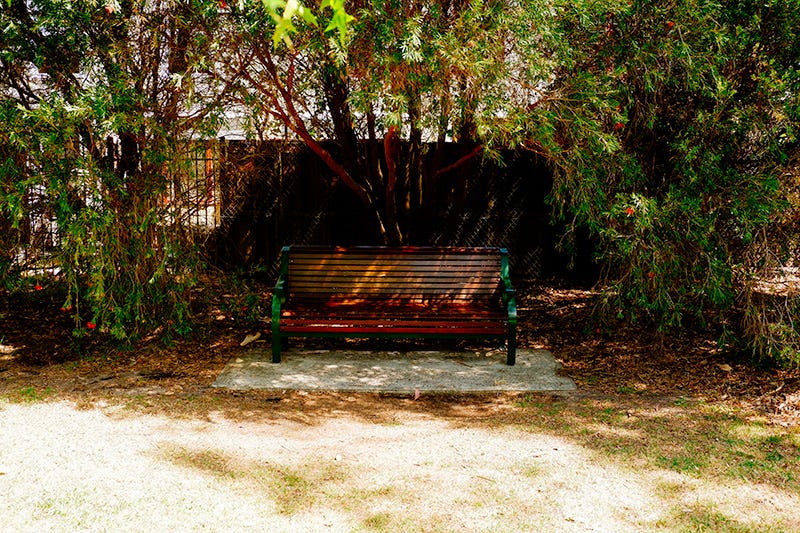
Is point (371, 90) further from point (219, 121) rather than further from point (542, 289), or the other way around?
point (542, 289)

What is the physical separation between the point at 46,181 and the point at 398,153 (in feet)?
15.2

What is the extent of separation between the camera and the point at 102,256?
5.82 m

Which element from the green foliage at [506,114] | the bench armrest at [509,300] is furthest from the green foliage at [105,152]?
the bench armrest at [509,300]

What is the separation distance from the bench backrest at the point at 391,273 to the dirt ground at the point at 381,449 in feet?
3.48

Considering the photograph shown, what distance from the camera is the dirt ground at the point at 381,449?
3730mm

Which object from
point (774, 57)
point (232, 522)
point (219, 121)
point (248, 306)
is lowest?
point (232, 522)

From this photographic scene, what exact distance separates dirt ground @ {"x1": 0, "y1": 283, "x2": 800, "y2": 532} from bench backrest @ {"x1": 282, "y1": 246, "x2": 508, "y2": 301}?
1.06 m

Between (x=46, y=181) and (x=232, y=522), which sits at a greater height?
(x=46, y=181)

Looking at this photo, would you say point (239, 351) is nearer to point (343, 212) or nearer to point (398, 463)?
point (398, 463)

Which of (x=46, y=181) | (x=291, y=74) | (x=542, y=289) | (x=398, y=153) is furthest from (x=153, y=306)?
(x=542, y=289)

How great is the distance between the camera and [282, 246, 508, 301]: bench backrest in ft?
23.6

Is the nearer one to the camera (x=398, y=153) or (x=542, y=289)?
(x=398, y=153)

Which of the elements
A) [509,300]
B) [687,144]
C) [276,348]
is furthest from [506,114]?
[276,348]

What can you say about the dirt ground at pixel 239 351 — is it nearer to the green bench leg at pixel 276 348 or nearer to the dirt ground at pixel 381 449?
the dirt ground at pixel 381 449
